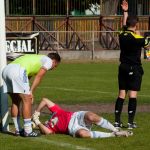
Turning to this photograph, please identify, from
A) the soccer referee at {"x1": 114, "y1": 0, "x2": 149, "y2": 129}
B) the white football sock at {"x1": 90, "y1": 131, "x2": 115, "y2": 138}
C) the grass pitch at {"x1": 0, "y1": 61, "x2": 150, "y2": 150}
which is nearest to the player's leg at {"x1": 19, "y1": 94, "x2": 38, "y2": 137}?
the grass pitch at {"x1": 0, "y1": 61, "x2": 150, "y2": 150}

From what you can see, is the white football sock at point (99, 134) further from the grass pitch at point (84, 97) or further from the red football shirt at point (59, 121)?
the red football shirt at point (59, 121)

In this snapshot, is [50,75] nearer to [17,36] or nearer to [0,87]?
[17,36]

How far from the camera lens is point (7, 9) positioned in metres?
49.6

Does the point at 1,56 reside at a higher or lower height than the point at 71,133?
higher

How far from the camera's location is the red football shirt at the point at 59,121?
11.7m

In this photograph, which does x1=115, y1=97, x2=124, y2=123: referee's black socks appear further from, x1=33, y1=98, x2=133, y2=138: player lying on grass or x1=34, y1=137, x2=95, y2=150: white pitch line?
x1=34, y1=137, x2=95, y2=150: white pitch line

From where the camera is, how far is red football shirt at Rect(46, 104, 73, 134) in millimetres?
11680

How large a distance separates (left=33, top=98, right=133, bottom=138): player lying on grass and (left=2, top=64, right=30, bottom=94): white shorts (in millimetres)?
793

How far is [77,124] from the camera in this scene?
11.4 m

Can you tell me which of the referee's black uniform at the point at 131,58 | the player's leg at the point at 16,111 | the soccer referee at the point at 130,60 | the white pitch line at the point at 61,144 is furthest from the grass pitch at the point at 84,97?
the referee's black uniform at the point at 131,58

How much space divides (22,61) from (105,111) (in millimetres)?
4203

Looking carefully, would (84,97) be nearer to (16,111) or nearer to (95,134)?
(16,111)

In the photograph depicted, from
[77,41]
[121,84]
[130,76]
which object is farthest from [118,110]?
[77,41]

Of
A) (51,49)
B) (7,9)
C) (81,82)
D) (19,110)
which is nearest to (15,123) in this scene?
(19,110)
